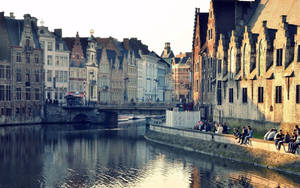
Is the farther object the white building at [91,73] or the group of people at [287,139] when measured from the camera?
the white building at [91,73]

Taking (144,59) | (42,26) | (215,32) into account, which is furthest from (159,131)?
(144,59)

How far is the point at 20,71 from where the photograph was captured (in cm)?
10712

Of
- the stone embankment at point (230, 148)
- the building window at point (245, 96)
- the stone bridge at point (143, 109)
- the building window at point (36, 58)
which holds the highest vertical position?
the building window at point (36, 58)

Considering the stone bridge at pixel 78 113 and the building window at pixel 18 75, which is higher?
the building window at pixel 18 75

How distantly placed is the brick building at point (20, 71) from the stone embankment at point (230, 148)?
122 feet

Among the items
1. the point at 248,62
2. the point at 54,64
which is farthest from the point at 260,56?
the point at 54,64

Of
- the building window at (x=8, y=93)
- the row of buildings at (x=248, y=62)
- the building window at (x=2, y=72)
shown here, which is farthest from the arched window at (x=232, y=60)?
the building window at (x=2, y=72)

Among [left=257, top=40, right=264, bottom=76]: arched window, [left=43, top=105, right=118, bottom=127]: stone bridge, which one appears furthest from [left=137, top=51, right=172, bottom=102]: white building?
[left=257, top=40, right=264, bottom=76]: arched window

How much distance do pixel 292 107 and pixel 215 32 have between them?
28663 mm

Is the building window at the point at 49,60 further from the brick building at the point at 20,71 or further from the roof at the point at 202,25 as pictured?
the roof at the point at 202,25

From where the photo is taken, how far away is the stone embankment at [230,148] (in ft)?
156

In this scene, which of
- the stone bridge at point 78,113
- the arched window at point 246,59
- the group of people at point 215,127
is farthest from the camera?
the stone bridge at point 78,113

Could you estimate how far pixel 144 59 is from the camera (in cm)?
16775

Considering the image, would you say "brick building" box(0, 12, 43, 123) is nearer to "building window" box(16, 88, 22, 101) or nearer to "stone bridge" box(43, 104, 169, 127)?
"building window" box(16, 88, 22, 101)
